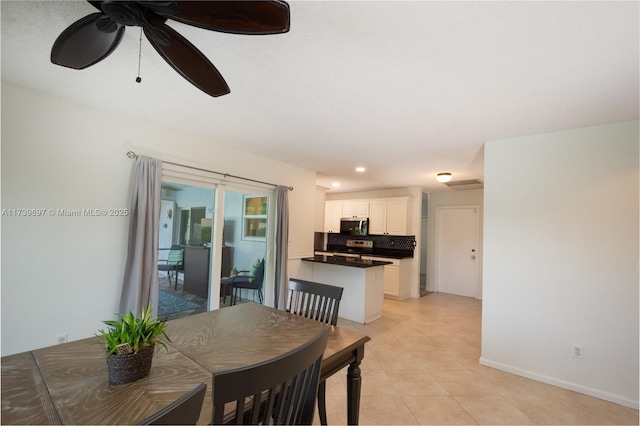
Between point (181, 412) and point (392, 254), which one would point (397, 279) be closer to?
point (392, 254)

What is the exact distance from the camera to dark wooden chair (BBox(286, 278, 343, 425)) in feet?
6.91

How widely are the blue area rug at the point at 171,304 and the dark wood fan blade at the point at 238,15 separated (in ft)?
9.36

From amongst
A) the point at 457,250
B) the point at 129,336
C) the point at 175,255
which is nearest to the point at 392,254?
the point at 457,250

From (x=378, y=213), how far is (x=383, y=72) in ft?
15.5

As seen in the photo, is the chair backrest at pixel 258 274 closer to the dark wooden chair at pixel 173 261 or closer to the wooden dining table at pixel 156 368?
the dark wooden chair at pixel 173 261

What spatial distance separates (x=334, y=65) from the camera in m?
1.73

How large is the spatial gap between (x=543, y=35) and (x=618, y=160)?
1.84 meters

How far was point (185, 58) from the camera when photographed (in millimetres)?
1246

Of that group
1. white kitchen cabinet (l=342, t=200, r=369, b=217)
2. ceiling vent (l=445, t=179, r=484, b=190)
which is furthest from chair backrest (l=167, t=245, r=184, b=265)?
ceiling vent (l=445, t=179, r=484, b=190)

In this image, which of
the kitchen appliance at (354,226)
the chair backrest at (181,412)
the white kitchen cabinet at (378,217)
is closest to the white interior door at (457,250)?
the white kitchen cabinet at (378,217)

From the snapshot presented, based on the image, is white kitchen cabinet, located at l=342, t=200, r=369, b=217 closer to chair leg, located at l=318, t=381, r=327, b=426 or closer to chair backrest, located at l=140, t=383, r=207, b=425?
chair leg, located at l=318, t=381, r=327, b=426

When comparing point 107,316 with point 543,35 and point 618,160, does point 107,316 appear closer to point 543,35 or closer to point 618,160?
point 543,35

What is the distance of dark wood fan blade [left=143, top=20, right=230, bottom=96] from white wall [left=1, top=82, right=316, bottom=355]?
1706 millimetres

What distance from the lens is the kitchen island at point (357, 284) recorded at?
4.29 m
